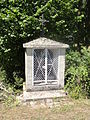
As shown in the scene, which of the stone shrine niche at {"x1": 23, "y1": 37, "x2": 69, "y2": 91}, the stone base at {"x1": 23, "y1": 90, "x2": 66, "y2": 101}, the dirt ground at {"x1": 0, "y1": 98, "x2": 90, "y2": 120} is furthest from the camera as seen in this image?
the stone shrine niche at {"x1": 23, "y1": 37, "x2": 69, "y2": 91}

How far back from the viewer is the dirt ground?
13.9ft

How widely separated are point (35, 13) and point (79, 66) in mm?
2551

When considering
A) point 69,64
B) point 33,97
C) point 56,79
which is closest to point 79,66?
point 69,64

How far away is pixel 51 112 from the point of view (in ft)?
14.9

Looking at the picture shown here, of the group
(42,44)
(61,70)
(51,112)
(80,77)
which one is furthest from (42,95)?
(42,44)

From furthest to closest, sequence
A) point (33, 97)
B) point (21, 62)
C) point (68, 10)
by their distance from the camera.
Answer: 1. point (21, 62)
2. point (68, 10)
3. point (33, 97)

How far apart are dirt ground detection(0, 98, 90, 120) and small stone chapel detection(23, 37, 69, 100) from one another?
2.24 ft

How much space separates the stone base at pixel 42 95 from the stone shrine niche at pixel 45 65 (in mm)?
164

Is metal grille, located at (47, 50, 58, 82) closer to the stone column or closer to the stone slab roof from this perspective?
the stone column

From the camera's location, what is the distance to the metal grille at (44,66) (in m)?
5.80

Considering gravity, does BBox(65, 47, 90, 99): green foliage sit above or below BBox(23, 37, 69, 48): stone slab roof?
below

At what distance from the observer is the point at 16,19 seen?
5.97m

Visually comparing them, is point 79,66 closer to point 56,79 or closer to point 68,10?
point 56,79

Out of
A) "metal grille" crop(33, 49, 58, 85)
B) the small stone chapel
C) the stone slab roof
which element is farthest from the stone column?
the stone slab roof
